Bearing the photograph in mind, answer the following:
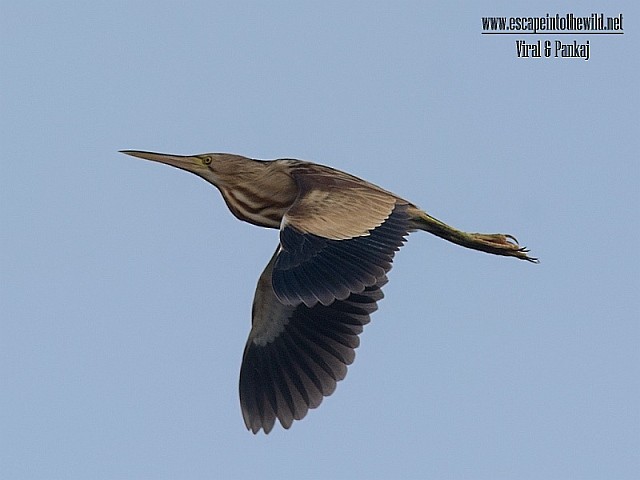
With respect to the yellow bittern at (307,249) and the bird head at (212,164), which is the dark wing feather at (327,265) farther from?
the bird head at (212,164)

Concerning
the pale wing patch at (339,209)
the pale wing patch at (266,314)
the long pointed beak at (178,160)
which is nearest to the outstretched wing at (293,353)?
the pale wing patch at (266,314)

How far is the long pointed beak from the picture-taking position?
19.6ft

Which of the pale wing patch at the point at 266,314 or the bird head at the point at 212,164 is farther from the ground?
the bird head at the point at 212,164

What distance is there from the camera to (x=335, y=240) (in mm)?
5004

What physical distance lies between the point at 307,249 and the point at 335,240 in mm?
116

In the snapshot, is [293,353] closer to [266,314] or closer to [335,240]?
[266,314]

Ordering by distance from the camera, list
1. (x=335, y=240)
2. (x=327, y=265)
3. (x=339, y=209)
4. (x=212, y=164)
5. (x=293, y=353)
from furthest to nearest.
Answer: (x=212, y=164) → (x=293, y=353) → (x=339, y=209) → (x=335, y=240) → (x=327, y=265)

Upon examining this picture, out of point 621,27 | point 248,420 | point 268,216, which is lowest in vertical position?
point 248,420

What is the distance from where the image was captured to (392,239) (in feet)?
16.7

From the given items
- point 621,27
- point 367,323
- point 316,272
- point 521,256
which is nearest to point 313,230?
point 316,272

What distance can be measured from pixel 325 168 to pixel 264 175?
25cm

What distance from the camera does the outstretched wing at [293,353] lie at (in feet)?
18.6

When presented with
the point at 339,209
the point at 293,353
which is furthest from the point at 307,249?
the point at 293,353

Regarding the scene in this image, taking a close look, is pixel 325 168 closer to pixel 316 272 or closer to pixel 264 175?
pixel 264 175
